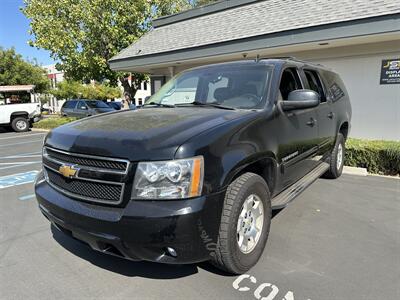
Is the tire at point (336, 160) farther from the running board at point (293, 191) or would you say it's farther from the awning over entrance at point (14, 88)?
the awning over entrance at point (14, 88)

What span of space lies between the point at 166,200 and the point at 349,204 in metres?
3.44

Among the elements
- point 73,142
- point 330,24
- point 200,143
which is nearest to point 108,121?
point 73,142

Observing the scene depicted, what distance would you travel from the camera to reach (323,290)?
2.59m

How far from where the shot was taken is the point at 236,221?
8.23 feet

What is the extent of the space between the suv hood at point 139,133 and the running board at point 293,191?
3.30 feet

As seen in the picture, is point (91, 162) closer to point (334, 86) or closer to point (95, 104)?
point (334, 86)

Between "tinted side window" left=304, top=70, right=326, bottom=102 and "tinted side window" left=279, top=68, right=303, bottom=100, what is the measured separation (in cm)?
41

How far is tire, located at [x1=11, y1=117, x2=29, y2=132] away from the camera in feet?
53.7

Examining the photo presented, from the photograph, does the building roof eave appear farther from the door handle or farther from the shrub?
the door handle

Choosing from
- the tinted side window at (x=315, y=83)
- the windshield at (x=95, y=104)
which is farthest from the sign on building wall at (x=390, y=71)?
the windshield at (x=95, y=104)

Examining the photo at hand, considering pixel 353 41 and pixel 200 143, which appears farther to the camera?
pixel 353 41

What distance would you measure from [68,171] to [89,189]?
0.88 ft

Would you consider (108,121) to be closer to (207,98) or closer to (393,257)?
(207,98)

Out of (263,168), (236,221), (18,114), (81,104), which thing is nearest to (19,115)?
(18,114)
